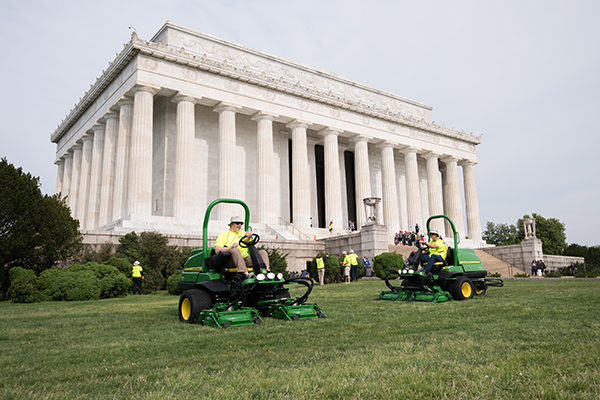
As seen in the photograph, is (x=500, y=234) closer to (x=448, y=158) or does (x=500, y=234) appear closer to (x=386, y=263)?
(x=448, y=158)

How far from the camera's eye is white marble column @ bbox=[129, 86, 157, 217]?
35.2m


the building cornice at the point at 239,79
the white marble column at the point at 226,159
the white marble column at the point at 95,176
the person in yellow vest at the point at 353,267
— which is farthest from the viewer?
the white marble column at the point at 95,176

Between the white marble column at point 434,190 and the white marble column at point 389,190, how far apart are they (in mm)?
5831

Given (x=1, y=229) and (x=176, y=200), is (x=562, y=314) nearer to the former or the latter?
(x=1, y=229)

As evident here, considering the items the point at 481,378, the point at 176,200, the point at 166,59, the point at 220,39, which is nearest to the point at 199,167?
the point at 176,200

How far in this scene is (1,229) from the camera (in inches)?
765

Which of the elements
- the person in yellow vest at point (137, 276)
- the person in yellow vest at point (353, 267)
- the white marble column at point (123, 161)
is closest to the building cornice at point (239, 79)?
the white marble column at point (123, 161)

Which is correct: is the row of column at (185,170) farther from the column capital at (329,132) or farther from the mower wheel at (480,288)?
the mower wheel at (480,288)

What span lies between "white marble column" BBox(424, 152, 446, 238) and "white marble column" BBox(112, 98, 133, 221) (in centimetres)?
3388

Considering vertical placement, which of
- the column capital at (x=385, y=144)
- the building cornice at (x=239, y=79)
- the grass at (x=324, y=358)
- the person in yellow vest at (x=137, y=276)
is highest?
the building cornice at (x=239, y=79)

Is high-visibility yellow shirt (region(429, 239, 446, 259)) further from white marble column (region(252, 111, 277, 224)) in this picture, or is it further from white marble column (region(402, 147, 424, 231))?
white marble column (region(402, 147, 424, 231))

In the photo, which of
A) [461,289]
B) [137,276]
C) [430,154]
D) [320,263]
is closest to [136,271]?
[137,276]

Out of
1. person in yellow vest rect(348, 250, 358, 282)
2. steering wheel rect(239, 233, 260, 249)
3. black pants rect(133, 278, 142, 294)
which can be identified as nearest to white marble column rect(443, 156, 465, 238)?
person in yellow vest rect(348, 250, 358, 282)

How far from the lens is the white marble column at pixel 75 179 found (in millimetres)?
47044
